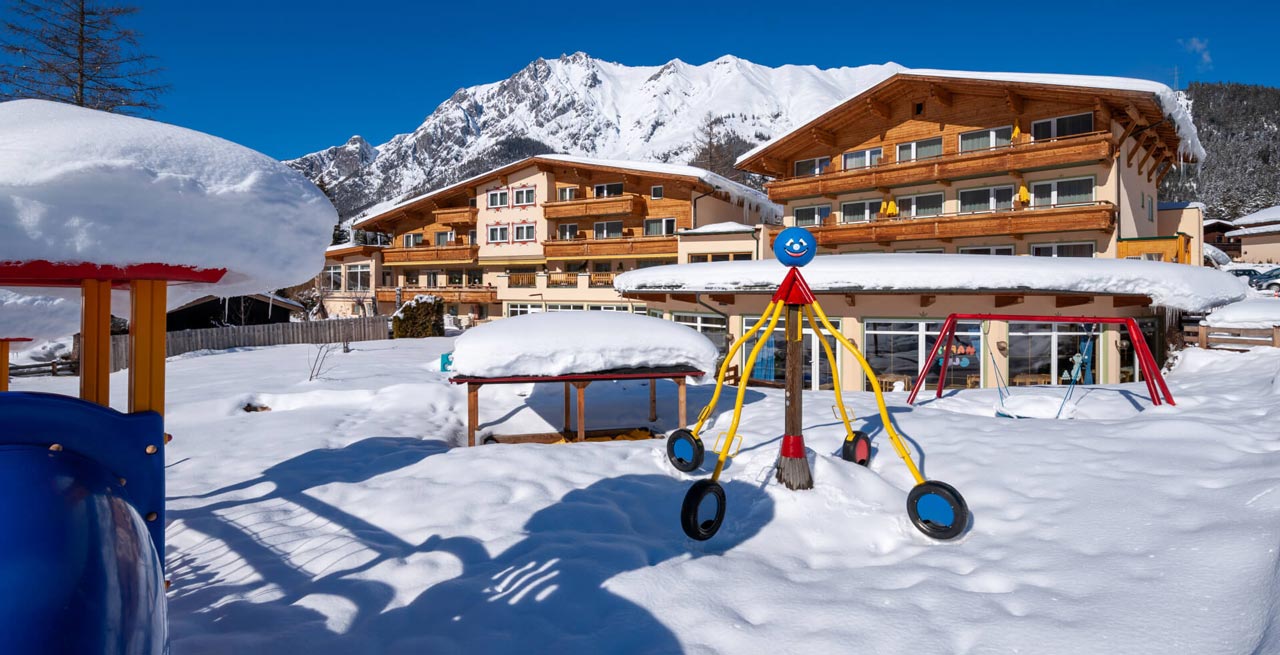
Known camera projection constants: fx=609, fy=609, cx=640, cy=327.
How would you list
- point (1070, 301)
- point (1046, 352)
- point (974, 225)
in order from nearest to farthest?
point (1070, 301)
point (1046, 352)
point (974, 225)

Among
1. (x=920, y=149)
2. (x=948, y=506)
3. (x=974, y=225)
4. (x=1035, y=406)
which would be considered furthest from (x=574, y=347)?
(x=920, y=149)

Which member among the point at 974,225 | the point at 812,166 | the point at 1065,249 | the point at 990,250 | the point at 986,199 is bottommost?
the point at 1065,249

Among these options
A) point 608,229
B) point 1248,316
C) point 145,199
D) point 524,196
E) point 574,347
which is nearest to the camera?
point 145,199

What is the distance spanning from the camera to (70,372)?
2092 cm

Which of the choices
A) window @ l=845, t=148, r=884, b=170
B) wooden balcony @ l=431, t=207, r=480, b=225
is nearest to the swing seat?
window @ l=845, t=148, r=884, b=170

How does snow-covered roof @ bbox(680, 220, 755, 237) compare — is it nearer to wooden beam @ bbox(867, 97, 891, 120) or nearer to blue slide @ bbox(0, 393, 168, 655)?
wooden beam @ bbox(867, 97, 891, 120)

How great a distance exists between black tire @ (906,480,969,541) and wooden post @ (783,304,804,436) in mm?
1339

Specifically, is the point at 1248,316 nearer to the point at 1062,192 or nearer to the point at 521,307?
the point at 1062,192

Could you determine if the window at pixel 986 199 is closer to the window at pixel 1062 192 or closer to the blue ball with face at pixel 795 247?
the window at pixel 1062 192

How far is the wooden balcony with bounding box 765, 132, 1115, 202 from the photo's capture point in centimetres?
2006

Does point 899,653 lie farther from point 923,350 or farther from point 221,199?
point 923,350

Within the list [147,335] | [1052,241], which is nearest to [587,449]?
[147,335]

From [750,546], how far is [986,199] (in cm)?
2260

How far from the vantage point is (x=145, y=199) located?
2723 mm
